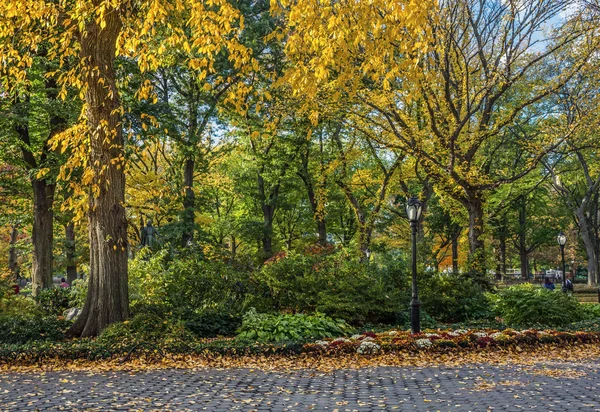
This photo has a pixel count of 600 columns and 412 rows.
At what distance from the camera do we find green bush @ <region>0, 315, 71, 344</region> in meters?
9.72

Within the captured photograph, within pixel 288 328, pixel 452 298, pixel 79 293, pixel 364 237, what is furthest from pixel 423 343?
pixel 364 237

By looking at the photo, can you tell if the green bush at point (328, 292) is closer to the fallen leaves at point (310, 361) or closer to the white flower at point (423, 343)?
the white flower at point (423, 343)

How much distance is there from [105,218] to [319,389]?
5.51m

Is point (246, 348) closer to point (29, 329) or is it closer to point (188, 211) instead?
point (29, 329)

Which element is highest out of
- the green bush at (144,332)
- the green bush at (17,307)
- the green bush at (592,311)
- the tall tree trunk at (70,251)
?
the tall tree trunk at (70,251)

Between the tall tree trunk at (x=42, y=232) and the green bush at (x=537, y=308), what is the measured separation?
1365 centimetres

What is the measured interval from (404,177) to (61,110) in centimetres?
1457

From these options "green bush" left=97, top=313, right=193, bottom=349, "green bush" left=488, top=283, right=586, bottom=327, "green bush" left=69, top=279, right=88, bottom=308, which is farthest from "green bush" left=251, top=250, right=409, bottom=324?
"green bush" left=69, top=279, right=88, bottom=308

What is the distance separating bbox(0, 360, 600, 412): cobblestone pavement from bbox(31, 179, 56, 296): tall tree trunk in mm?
10879

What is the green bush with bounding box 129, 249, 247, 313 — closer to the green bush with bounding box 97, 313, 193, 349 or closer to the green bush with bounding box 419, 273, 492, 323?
the green bush with bounding box 97, 313, 193, 349

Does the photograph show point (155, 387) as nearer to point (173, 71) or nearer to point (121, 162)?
point (121, 162)

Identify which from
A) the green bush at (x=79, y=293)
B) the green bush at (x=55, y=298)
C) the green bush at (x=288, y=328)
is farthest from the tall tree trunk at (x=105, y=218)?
the green bush at (x=55, y=298)

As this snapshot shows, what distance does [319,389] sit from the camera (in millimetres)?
6348

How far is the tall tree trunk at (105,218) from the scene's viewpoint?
963 centimetres
